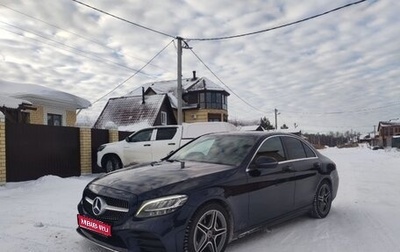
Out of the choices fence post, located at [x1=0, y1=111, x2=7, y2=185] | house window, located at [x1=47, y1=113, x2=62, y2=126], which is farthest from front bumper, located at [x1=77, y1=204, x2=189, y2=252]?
house window, located at [x1=47, y1=113, x2=62, y2=126]

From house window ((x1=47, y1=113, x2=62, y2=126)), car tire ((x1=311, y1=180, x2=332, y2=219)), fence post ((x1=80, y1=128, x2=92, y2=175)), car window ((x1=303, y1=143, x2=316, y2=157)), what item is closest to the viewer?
car tire ((x1=311, y1=180, x2=332, y2=219))

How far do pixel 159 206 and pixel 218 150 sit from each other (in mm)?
1755

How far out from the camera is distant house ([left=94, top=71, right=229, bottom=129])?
31328 millimetres

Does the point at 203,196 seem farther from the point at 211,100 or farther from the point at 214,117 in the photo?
the point at 214,117

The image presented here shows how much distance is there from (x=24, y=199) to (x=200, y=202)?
16.3 ft

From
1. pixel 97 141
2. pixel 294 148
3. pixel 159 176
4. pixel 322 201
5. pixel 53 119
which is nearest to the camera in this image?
pixel 159 176

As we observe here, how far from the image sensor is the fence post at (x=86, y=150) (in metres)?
12.5

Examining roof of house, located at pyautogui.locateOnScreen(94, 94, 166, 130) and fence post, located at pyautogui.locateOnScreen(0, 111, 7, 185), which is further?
roof of house, located at pyautogui.locateOnScreen(94, 94, 166, 130)

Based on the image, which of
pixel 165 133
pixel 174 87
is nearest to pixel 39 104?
pixel 165 133

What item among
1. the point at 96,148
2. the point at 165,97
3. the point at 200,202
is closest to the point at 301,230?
the point at 200,202

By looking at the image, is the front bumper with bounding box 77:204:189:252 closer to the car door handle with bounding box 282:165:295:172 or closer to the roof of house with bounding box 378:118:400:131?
the car door handle with bounding box 282:165:295:172

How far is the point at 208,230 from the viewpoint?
4.04 metres

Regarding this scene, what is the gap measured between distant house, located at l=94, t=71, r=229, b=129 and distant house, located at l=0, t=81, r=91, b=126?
10.9 metres

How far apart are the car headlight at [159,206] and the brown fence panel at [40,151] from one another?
23.9 feet
